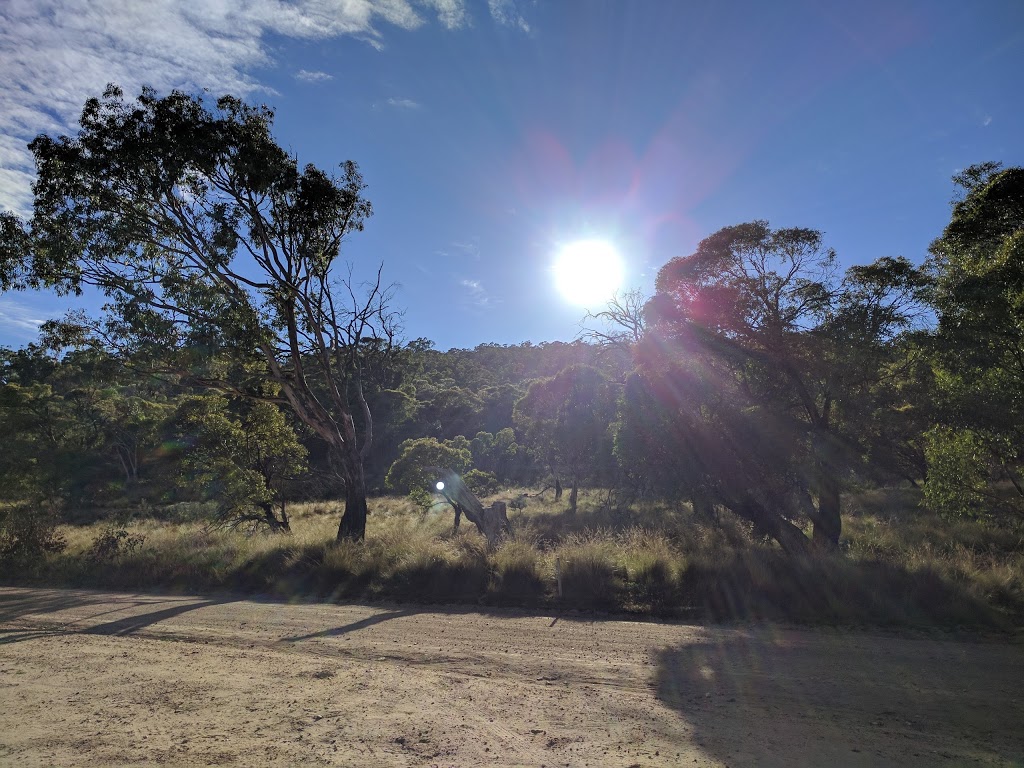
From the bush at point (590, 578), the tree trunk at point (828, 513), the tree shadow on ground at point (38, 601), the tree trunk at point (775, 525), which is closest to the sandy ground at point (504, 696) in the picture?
the bush at point (590, 578)

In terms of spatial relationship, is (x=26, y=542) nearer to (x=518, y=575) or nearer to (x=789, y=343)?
(x=518, y=575)

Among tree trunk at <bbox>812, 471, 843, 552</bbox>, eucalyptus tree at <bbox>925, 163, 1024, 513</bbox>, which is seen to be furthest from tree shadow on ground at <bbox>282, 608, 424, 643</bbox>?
tree trunk at <bbox>812, 471, 843, 552</bbox>

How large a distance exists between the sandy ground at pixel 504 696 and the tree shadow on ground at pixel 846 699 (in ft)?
0.06

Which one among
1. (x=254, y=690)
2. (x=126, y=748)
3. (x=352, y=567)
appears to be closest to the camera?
(x=126, y=748)

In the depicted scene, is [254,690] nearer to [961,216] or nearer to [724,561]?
[724,561]

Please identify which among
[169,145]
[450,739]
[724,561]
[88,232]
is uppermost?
[169,145]

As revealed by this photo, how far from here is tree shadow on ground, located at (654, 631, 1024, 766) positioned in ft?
12.4

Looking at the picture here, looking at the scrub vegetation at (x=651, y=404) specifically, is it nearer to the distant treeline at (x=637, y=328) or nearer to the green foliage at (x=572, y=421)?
the distant treeline at (x=637, y=328)

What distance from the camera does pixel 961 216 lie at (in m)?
10.2

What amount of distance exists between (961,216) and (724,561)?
7.86 meters

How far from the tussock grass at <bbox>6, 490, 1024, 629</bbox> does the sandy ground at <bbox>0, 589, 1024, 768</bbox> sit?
987mm

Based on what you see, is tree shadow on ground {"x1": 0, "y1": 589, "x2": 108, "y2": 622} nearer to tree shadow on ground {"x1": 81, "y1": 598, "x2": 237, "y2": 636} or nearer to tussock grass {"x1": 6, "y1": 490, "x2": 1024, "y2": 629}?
tussock grass {"x1": 6, "y1": 490, "x2": 1024, "y2": 629}

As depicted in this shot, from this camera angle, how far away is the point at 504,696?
15.9 ft

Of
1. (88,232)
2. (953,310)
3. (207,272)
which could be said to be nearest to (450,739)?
(953,310)
